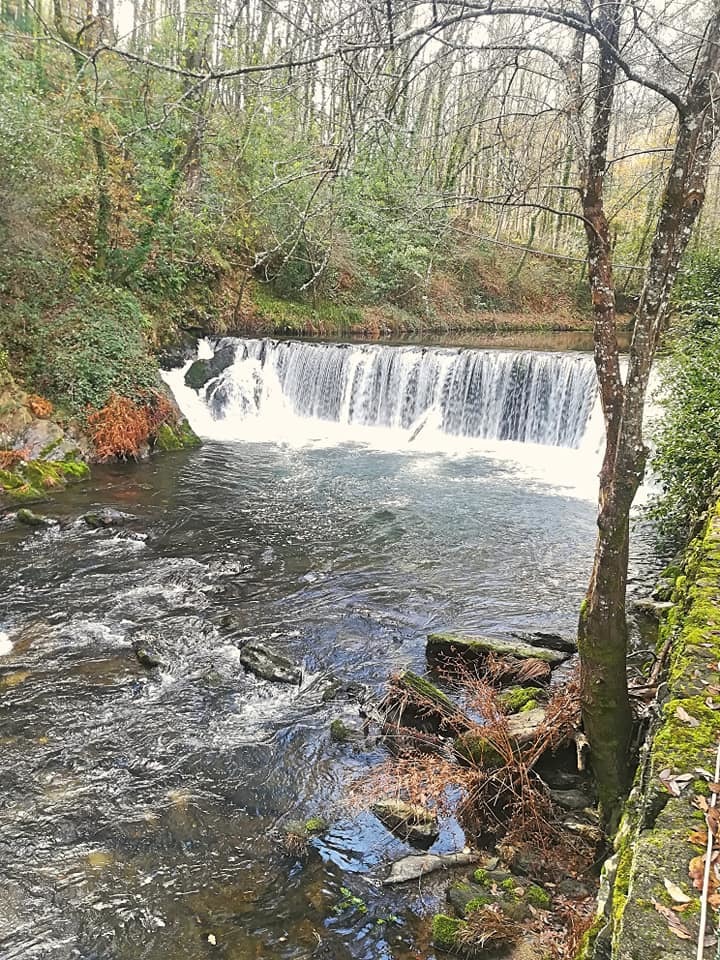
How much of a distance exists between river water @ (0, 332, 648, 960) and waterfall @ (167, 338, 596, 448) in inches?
126

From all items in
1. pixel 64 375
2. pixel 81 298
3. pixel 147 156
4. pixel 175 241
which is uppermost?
pixel 147 156

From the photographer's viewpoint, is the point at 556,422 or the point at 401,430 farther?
the point at 401,430

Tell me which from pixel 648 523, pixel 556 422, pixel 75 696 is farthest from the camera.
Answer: pixel 556 422

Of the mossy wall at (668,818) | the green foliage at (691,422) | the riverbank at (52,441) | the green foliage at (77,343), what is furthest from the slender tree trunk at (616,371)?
the green foliage at (77,343)

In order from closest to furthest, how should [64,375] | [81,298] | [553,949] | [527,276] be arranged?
1. [553,949]
2. [64,375]
3. [81,298]
4. [527,276]

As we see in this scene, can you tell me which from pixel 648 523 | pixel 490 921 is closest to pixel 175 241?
pixel 648 523

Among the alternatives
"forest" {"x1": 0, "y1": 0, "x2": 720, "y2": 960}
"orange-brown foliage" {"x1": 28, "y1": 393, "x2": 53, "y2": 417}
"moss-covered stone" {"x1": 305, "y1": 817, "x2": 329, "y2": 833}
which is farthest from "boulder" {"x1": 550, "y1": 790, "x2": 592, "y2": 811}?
"orange-brown foliage" {"x1": 28, "y1": 393, "x2": 53, "y2": 417}

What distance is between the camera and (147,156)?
13258 millimetres

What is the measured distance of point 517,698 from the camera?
5293mm

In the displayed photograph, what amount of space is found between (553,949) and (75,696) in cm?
387

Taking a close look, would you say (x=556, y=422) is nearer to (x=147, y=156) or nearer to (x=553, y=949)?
(x=147, y=156)

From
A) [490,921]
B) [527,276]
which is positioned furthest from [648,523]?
[527,276]

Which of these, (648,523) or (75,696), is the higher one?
(648,523)

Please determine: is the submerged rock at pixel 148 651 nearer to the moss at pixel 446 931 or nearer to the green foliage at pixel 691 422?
the moss at pixel 446 931
